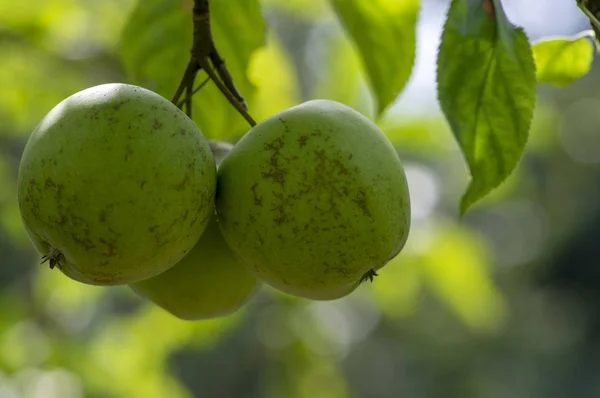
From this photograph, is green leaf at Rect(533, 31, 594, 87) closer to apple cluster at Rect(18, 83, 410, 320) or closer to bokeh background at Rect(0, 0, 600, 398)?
bokeh background at Rect(0, 0, 600, 398)

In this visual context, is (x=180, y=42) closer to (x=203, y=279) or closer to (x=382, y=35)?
(x=382, y=35)

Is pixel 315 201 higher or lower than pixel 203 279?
higher

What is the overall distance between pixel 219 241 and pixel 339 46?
6.41ft

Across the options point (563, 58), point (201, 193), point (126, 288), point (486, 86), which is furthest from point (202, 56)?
point (126, 288)

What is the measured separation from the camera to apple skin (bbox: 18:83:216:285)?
3.94ft

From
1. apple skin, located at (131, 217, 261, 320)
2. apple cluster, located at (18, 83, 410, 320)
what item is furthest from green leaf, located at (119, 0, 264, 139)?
apple cluster, located at (18, 83, 410, 320)

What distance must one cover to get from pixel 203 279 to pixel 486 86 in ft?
2.25

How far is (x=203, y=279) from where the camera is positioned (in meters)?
1.53

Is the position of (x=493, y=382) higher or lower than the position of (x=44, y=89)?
lower

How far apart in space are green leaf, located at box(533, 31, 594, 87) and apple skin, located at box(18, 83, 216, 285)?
0.96 meters

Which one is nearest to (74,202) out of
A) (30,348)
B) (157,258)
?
(157,258)

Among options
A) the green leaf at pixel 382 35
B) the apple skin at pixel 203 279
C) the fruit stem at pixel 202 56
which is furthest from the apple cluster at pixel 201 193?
the green leaf at pixel 382 35

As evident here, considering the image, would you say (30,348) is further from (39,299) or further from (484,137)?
(484,137)

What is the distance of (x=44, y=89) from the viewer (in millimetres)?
3145
